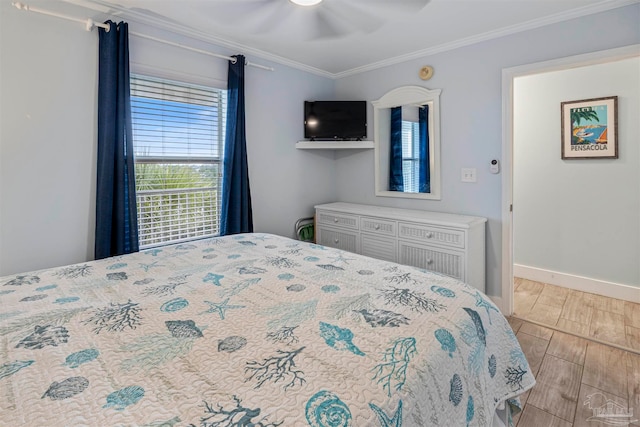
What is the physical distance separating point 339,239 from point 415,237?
2.84 ft

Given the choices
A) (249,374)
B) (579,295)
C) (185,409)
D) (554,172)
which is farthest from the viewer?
(554,172)

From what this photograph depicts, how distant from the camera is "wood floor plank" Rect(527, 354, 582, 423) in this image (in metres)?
1.84

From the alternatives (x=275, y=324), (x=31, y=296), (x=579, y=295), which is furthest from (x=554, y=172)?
(x=31, y=296)

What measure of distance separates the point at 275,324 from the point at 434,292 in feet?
2.19

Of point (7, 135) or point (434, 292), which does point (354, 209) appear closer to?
point (434, 292)

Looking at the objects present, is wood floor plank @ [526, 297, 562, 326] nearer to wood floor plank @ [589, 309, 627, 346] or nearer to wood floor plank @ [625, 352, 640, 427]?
wood floor plank @ [589, 309, 627, 346]

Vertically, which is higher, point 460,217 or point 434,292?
point 460,217

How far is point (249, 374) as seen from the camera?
2.82 feet

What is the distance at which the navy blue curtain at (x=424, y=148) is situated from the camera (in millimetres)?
3324

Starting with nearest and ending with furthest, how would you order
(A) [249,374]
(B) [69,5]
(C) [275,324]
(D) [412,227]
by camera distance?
(A) [249,374], (C) [275,324], (B) [69,5], (D) [412,227]

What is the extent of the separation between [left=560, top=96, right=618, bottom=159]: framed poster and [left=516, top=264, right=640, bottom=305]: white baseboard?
4.05 ft

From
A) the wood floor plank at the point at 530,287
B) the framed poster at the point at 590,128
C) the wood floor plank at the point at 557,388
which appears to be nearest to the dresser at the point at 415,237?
the wood floor plank at the point at 557,388

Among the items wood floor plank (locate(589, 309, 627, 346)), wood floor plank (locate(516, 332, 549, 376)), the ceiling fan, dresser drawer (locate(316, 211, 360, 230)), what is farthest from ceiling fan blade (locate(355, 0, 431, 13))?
wood floor plank (locate(589, 309, 627, 346))

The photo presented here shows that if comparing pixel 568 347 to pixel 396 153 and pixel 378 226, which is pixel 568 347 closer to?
pixel 378 226
